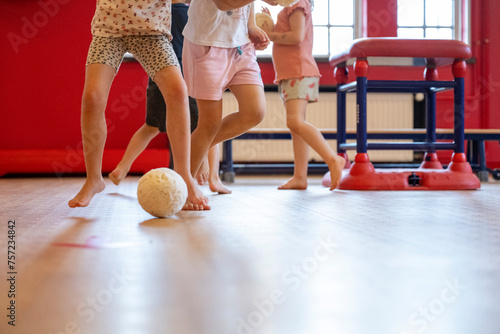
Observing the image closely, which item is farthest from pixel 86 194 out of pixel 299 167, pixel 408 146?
pixel 408 146

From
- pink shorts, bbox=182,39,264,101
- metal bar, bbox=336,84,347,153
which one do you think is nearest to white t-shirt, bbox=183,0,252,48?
pink shorts, bbox=182,39,264,101

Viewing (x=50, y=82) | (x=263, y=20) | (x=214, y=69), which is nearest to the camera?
(x=214, y=69)

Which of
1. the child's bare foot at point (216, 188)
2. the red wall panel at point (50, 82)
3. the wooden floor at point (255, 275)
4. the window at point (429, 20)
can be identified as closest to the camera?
the wooden floor at point (255, 275)

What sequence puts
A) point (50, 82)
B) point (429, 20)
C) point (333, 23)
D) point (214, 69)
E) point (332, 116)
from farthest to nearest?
1. point (429, 20)
2. point (333, 23)
3. point (332, 116)
4. point (50, 82)
5. point (214, 69)

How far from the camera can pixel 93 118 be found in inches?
69.6

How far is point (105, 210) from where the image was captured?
179 cm

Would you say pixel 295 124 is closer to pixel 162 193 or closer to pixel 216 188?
pixel 216 188

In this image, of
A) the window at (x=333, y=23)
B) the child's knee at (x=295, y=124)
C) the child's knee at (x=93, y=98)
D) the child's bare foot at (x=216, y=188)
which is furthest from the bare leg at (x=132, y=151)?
the window at (x=333, y=23)

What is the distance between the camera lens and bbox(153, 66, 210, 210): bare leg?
5.76 ft

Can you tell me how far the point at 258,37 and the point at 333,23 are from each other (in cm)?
353

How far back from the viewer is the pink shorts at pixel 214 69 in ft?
6.59

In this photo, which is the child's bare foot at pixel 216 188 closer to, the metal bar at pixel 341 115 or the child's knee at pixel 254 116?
the child's knee at pixel 254 116

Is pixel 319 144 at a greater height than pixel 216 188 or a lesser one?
greater

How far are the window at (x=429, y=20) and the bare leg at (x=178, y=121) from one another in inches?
167
